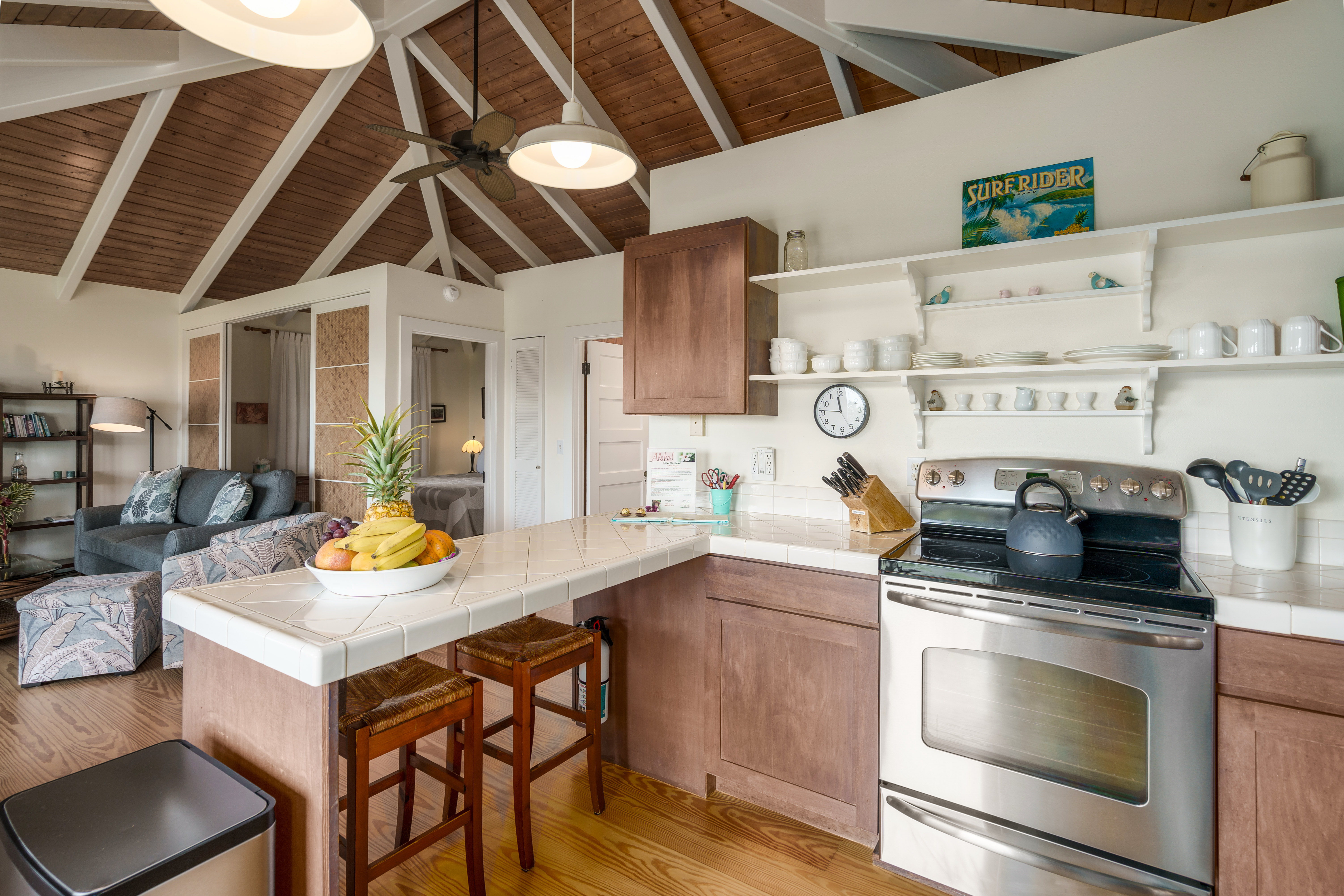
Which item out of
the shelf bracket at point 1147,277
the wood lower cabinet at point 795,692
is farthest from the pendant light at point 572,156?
the shelf bracket at point 1147,277

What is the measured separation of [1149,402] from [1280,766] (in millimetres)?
1026

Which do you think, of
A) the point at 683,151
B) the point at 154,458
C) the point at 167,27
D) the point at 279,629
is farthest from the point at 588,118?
A: the point at 154,458

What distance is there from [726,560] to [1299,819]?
1.45 metres

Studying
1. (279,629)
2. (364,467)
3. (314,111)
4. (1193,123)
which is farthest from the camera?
(314,111)

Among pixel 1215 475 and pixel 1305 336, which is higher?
pixel 1305 336

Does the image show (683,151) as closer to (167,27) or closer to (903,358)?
(903,358)

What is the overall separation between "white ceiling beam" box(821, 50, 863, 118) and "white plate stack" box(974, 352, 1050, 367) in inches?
57.1

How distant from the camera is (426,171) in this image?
3.53 metres

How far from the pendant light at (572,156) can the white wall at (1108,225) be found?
3.19 feet

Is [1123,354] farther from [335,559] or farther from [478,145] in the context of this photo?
[478,145]

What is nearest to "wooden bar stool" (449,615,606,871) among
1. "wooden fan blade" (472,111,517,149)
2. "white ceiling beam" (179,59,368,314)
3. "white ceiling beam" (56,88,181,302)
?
"wooden fan blade" (472,111,517,149)

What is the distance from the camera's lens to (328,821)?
1.23 m

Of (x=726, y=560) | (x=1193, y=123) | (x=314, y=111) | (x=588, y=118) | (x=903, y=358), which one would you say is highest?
(x=314, y=111)

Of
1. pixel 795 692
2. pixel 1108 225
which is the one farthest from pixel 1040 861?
pixel 1108 225
